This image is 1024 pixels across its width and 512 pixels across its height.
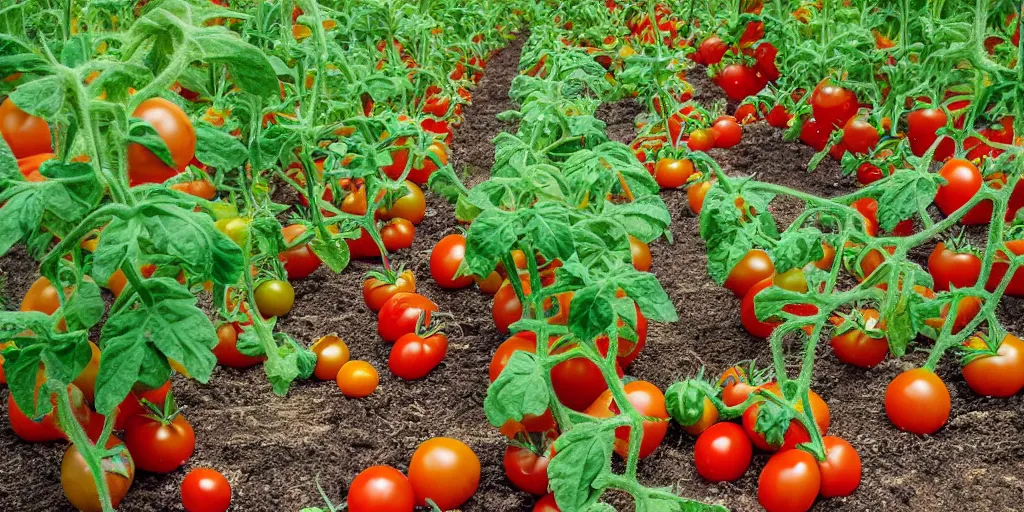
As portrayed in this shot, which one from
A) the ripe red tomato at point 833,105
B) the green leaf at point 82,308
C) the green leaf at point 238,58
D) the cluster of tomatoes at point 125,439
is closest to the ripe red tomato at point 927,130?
the ripe red tomato at point 833,105

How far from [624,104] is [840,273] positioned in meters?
2.28

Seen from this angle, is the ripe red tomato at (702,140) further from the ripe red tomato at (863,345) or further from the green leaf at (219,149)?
the green leaf at (219,149)

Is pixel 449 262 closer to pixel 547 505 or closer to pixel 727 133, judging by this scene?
pixel 547 505

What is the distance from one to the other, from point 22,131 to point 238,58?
0.50 m

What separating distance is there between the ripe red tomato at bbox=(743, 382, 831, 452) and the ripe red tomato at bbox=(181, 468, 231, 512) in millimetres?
1232

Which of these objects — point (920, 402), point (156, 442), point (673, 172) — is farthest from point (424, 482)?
point (673, 172)

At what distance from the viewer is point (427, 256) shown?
3271mm

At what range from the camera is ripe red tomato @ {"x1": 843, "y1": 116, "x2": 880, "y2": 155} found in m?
3.32

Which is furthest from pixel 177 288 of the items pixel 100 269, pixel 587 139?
pixel 587 139

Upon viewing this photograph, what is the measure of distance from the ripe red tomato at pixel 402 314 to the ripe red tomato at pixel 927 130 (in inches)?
74.5

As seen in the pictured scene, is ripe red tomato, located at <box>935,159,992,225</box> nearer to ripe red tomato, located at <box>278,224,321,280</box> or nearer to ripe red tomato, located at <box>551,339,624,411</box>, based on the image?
ripe red tomato, located at <box>551,339,624,411</box>

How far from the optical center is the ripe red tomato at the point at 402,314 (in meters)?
2.68

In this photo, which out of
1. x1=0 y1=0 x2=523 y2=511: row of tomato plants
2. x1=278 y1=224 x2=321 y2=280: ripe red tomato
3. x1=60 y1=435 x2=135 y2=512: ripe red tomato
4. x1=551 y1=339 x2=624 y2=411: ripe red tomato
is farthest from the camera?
x1=278 y1=224 x2=321 y2=280: ripe red tomato

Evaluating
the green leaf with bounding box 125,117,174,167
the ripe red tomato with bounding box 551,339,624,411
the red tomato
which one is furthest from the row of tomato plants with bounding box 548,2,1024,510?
the green leaf with bounding box 125,117,174,167
